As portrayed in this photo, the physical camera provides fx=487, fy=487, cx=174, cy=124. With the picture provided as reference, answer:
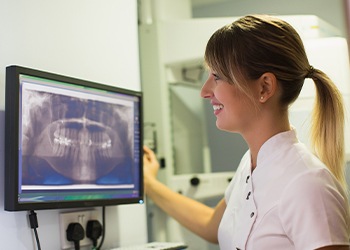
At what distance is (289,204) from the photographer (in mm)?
1173

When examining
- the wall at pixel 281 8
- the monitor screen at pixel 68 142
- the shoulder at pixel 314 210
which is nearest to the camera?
the shoulder at pixel 314 210

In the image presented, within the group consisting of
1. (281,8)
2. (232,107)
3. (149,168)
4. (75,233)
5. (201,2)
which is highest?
(201,2)

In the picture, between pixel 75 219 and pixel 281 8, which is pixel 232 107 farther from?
pixel 281 8

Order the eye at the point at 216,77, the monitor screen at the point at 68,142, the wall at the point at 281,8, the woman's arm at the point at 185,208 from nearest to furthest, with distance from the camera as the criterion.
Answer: the monitor screen at the point at 68,142 → the eye at the point at 216,77 → the woman's arm at the point at 185,208 → the wall at the point at 281,8

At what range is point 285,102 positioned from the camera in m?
1.34

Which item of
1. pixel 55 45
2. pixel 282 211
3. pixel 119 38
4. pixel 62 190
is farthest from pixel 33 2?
pixel 282 211

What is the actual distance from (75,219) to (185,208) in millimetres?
520

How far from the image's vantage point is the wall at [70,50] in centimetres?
132

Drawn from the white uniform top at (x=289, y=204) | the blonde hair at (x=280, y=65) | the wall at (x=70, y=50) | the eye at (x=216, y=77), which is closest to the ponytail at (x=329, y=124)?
the blonde hair at (x=280, y=65)

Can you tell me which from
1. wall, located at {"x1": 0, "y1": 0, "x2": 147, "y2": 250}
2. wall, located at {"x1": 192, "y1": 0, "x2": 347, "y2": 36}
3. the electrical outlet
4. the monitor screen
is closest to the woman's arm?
wall, located at {"x1": 0, "y1": 0, "x2": 147, "y2": 250}

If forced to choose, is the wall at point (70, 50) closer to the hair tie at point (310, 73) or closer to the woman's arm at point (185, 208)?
the woman's arm at point (185, 208)

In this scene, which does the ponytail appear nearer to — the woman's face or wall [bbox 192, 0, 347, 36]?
the woman's face

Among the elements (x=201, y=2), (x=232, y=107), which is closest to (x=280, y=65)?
(x=232, y=107)

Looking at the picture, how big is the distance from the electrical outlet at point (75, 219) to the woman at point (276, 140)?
43 cm
